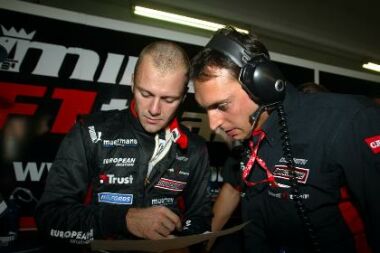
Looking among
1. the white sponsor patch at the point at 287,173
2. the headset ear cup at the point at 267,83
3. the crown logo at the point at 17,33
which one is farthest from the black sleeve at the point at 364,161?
the crown logo at the point at 17,33

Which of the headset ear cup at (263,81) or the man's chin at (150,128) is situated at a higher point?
the headset ear cup at (263,81)

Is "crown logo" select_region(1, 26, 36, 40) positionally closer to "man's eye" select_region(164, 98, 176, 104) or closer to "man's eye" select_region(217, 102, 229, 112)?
"man's eye" select_region(164, 98, 176, 104)

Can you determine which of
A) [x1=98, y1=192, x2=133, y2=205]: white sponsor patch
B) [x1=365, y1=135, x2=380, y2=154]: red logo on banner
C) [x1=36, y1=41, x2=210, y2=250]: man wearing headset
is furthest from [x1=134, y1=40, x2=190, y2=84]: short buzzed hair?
[x1=365, y1=135, x2=380, y2=154]: red logo on banner

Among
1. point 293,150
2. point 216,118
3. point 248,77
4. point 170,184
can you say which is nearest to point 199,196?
point 170,184

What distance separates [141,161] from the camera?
4.66 ft

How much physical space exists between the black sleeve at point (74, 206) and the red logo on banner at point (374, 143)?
2.96 ft

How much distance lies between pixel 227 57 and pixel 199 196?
75 centimetres

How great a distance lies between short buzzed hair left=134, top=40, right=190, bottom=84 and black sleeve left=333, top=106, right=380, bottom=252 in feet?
2.69

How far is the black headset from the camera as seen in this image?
111 centimetres

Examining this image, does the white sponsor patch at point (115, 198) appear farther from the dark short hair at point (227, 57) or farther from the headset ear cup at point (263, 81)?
the headset ear cup at point (263, 81)

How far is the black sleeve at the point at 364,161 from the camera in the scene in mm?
947

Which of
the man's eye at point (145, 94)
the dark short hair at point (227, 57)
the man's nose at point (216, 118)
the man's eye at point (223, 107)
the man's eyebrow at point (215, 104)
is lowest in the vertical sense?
the man's nose at point (216, 118)

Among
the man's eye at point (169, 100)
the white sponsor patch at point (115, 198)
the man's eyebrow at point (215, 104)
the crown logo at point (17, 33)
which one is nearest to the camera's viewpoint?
the man's eyebrow at point (215, 104)

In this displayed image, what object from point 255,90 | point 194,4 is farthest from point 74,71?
point 194,4
